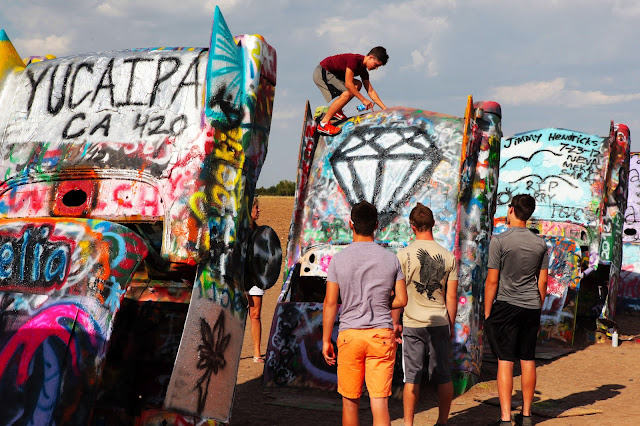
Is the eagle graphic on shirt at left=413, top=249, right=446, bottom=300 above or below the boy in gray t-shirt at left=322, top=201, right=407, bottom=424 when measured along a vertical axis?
above

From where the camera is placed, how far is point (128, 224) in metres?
5.16

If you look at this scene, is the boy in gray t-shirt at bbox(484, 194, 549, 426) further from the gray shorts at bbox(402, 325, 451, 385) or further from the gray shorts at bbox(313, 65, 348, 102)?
the gray shorts at bbox(313, 65, 348, 102)

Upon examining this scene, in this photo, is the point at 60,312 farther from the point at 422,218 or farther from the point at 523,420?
the point at 523,420

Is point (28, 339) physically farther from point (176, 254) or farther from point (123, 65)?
point (123, 65)

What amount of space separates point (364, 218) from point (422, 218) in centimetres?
98

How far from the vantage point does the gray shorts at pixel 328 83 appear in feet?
29.6

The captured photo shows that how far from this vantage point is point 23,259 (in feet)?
14.8

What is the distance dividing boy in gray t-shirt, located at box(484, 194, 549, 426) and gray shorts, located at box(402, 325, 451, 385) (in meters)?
0.59

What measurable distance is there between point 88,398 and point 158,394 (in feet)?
5.01

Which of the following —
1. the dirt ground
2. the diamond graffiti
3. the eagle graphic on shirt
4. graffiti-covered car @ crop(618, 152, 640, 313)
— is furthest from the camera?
graffiti-covered car @ crop(618, 152, 640, 313)

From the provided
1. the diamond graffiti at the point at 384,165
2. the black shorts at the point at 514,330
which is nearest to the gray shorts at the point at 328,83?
the diamond graffiti at the point at 384,165

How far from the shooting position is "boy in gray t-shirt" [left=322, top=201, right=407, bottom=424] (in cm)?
460

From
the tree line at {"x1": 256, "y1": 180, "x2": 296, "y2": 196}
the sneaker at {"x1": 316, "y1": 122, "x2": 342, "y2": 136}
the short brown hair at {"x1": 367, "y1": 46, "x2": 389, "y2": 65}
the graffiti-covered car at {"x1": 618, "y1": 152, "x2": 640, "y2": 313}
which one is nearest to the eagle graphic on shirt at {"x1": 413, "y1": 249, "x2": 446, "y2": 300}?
the sneaker at {"x1": 316, "y1": 122, "x2": 342, "y2": 136}

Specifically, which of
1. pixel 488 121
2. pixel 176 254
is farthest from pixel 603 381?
pixel 176 254
